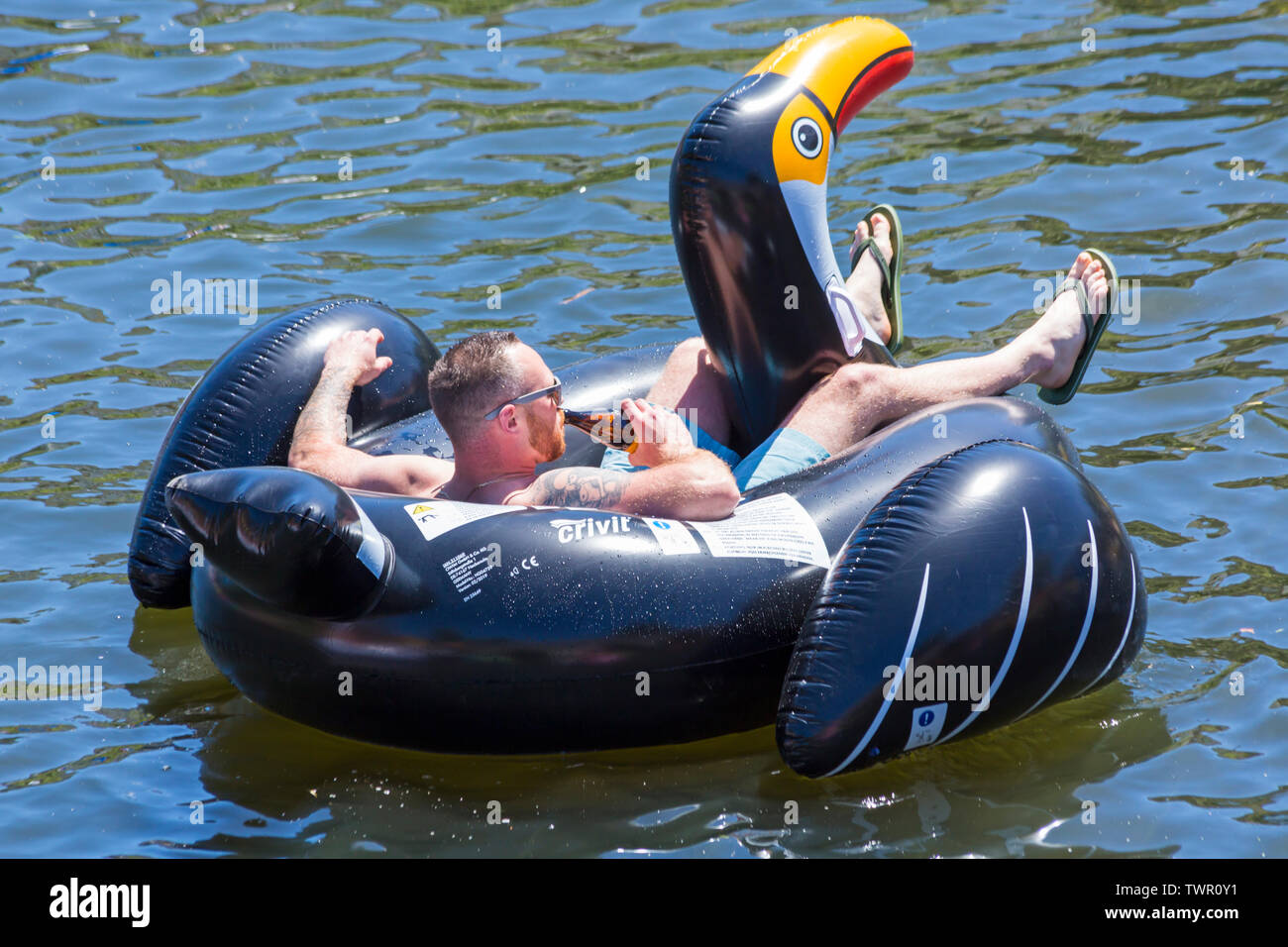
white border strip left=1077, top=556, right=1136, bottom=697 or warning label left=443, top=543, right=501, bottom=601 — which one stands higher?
warning label left=443, top=543, right=501, bottom=601

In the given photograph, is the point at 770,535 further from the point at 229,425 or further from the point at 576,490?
the point at 229,425

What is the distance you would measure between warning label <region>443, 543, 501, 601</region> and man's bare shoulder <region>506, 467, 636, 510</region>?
328 millimetres

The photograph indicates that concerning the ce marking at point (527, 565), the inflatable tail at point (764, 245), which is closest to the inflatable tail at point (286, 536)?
the ce marking at point (527, 565)

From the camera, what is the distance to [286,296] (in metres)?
7.78

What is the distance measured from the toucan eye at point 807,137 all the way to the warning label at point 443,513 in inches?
66.7

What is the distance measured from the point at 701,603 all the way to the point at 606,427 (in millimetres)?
883

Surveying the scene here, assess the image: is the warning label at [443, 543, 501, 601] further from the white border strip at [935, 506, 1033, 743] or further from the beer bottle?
the white border strip at [935, 506, 1033, 743]

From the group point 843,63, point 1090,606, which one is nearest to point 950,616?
point 1090,606

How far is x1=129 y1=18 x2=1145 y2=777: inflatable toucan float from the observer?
158 inches

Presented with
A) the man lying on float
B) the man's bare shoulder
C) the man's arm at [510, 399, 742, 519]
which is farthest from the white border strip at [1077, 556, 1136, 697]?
the man's bare shoulder
